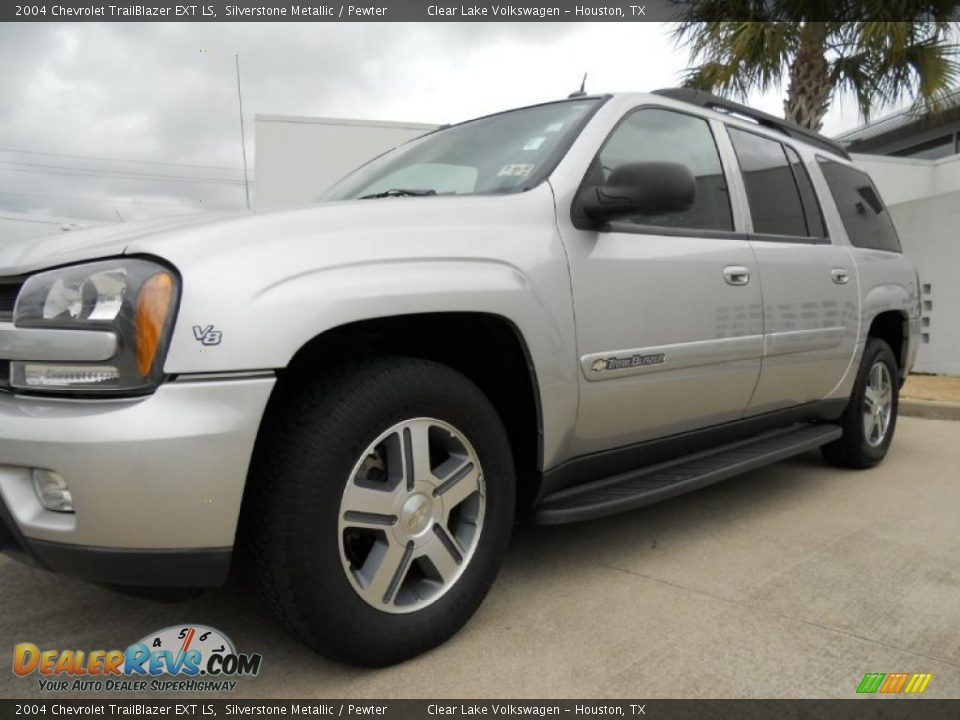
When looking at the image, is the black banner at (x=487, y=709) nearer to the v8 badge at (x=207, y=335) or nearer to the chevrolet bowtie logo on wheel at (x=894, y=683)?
the chevrolet bowtie logo on wheel at (x=894, y=683)

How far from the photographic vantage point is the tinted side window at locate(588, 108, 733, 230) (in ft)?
8.53

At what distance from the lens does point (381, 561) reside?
6.00 feet

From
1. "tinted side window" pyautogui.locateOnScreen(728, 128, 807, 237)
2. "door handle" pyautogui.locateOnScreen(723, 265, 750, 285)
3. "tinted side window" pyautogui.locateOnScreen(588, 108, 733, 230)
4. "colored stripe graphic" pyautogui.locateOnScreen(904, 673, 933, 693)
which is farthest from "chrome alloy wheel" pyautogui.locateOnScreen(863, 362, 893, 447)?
"colored stripe graphic" pyautogui.locateOnScreen(904, 673, 933, 693)

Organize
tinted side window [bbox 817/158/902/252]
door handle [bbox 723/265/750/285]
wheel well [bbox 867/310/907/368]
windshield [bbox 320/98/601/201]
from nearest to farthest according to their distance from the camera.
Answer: windshield [bbox 320/98/601/201]
door handle [bbox 723/265/750/285]
tinted side window [bbox 817/158/902/252]
wheel well [bbox 867/310/907/368]

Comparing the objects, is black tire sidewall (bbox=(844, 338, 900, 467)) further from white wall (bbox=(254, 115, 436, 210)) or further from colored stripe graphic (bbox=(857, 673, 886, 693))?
white wall (bbox=(254, 115, 436, 210))

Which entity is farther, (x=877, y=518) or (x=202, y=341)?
(x=877, y=518)

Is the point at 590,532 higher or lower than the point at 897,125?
lower

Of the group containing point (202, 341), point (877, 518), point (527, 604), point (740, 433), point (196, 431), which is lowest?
point (877, 518)

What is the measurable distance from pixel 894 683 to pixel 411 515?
133 cm

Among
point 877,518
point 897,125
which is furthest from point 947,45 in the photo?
point 897,125

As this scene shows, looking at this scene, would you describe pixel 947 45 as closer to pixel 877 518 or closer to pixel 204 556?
pixel 877 518

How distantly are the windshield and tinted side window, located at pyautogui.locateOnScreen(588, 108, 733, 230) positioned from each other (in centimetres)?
17

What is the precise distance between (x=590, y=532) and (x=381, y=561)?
1.40 metres

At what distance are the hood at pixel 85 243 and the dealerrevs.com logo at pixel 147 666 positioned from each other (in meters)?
1.02
